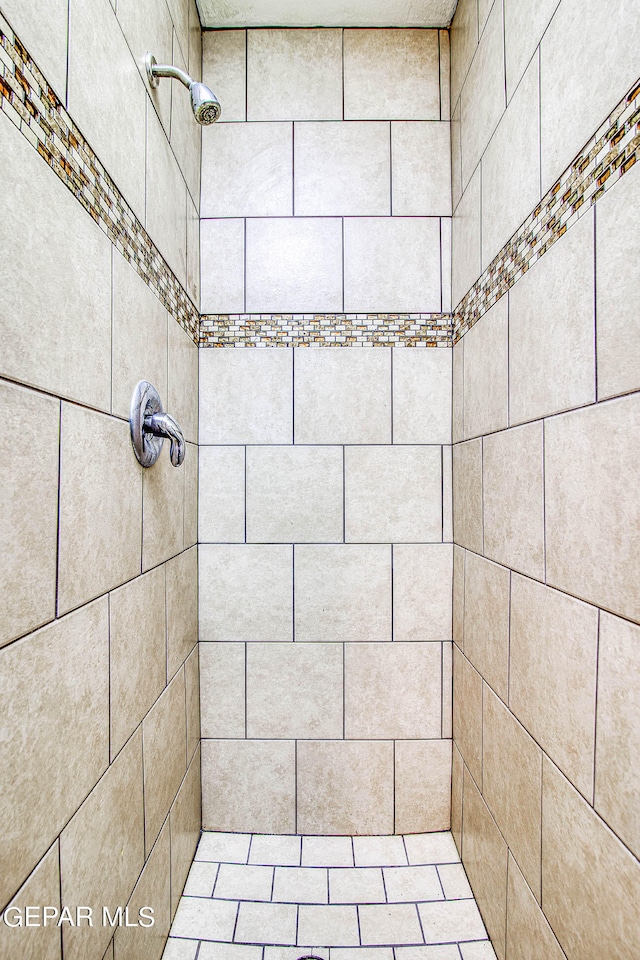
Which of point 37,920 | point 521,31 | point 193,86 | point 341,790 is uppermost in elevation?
point 521,31

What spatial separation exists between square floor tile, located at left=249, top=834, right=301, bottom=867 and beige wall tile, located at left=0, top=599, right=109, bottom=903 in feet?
3.09

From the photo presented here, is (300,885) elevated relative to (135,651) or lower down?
lower down

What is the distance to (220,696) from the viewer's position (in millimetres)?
1616

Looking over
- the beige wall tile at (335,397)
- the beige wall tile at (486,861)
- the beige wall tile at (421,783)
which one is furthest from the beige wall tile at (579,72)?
the beige wall tile at (421,783)

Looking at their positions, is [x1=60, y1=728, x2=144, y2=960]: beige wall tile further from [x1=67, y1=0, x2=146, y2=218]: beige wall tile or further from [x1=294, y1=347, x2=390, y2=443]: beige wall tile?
[x1=67, y1=0, x2=146, y2=218]: beige wall tile

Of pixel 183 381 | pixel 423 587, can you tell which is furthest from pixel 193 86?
pixel 423 587

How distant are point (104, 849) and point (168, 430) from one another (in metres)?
0.78

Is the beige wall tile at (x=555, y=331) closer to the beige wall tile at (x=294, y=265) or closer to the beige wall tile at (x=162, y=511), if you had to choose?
the beige wall tile at (x=294, y=265)

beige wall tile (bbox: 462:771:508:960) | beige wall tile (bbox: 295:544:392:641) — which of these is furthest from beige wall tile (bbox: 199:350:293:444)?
beige wall tile (bbox: 462:771:508:960)

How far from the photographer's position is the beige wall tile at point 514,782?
3.26ft

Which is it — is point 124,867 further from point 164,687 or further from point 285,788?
point 285,788

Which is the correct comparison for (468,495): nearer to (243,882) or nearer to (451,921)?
(451,921)

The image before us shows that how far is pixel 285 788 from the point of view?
161cm

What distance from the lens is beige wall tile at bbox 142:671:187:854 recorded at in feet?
3.66
